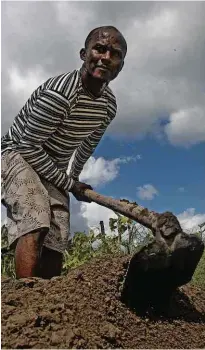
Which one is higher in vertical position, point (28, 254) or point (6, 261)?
point (6, 261)

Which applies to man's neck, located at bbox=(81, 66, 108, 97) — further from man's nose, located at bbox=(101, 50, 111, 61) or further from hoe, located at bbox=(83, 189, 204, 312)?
hoe, located at bbox=(83, 189, 204, 312)

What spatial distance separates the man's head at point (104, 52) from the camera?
3.63 m

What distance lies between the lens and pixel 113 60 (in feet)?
12.0

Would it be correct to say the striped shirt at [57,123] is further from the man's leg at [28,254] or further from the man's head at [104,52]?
the man's leg at [28,254]

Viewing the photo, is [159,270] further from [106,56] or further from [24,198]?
[106,56]

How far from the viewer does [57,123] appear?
3652 mm

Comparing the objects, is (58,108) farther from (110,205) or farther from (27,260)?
(27,260)

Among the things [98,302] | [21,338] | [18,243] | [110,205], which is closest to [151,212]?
[110,205]

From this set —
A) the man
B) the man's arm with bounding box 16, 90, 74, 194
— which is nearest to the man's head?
the man

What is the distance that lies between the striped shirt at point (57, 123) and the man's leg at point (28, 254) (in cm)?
44

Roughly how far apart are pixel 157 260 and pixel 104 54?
1.32 m

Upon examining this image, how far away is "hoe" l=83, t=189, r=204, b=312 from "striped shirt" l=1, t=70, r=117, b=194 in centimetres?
44

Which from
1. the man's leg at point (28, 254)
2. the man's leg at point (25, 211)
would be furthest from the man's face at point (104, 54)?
the man's leg at point (28, 254)

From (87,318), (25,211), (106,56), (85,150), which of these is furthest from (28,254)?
(106,56)
